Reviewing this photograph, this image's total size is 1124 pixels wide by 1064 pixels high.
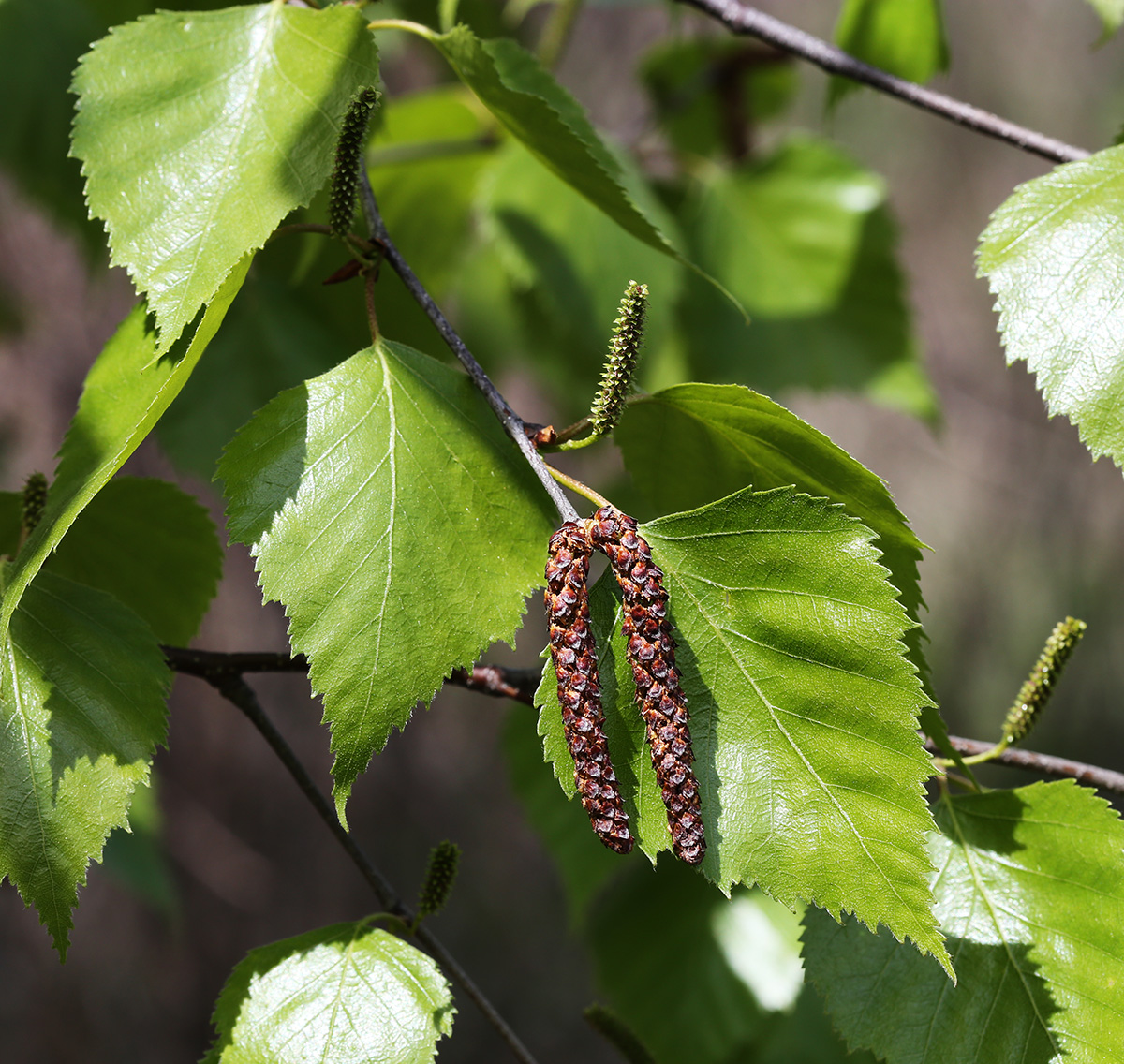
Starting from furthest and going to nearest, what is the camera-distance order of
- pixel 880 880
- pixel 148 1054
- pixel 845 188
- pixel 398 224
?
pixel 148 1054 → pixel 845 188 → pixel 398 224 → pixel 880 880

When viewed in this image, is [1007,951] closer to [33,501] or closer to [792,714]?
[792,714]

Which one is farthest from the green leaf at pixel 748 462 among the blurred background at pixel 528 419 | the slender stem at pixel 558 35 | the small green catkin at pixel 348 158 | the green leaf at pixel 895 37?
the slender stem at pixel 558 35

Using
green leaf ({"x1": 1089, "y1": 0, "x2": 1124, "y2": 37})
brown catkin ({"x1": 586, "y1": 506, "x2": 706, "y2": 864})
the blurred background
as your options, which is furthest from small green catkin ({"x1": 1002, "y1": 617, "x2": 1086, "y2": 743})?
the blurred background

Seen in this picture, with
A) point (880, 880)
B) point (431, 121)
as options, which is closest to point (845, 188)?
point (431, 121)

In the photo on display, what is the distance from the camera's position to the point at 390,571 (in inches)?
16.1

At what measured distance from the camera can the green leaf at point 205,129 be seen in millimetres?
412

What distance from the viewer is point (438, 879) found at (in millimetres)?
517

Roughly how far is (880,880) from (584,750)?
118 millimetres

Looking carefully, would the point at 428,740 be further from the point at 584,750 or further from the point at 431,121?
the point at 584,750

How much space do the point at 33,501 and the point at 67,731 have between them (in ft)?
0.42

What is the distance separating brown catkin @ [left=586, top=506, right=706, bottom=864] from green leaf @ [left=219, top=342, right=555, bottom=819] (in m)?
0.06

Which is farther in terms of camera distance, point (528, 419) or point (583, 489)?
point (528, 419)

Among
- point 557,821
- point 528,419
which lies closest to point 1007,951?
point 557,821

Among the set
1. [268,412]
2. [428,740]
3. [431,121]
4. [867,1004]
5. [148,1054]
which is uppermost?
[431,121]
